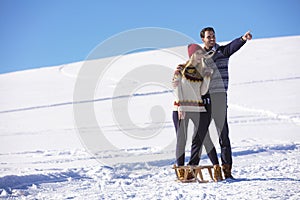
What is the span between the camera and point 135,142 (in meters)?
8.30

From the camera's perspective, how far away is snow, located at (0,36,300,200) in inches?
155

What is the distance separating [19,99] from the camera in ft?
70.5

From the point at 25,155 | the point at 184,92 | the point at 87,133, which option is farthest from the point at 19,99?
the point at 184,92

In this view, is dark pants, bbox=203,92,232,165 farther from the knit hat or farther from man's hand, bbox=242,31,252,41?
man's hand, bbox=242,31,252,41

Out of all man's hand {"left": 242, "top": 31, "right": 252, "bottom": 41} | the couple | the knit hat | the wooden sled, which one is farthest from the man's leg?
man's hand {"left": 242, "top": 31, "right": 252, "bottom": 41}

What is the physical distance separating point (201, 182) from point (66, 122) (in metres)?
9.22

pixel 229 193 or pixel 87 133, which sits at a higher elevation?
pixel 87 133

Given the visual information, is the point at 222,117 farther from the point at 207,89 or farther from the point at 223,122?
the point at 207,89

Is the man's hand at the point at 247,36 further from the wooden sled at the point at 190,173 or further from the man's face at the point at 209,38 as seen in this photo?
the wooden sled at the point at 190,173

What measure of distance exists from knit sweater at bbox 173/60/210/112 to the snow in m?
0.83

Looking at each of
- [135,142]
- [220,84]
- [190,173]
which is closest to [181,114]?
[220,84]

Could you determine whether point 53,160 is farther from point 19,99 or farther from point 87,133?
point 19,99

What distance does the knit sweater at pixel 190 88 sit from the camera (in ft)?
13.9

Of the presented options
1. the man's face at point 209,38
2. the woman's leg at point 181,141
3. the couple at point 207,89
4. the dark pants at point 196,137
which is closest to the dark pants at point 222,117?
the couple at point 207,89
